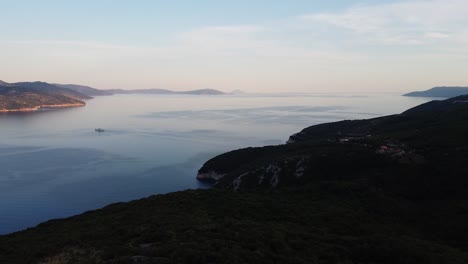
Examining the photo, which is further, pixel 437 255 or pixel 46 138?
pixel 46 138

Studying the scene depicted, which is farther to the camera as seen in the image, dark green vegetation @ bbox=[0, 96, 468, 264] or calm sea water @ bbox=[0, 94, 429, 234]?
calm sea water @ bbox=[0, 94, 429, 234]

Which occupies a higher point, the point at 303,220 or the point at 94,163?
the point at 303,220

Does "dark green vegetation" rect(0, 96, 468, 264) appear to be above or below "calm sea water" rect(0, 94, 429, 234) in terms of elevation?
above

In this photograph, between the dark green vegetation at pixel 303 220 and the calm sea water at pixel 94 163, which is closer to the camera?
the dark green vegetation at pixel 303 220

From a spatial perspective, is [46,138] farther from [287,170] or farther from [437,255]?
[437,255]

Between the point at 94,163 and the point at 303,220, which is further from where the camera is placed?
the point at 94,163

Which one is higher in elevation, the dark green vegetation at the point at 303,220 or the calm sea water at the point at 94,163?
the dark green vegetation at the point at 303,220

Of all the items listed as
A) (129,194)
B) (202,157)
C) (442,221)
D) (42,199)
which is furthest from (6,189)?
(442,221)

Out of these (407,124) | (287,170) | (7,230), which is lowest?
(7,230)
